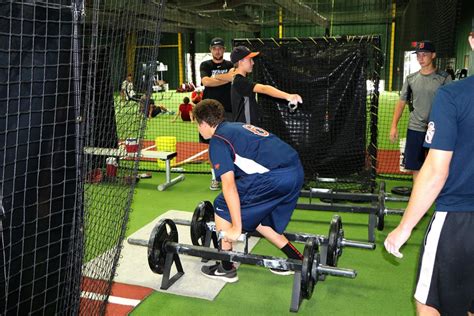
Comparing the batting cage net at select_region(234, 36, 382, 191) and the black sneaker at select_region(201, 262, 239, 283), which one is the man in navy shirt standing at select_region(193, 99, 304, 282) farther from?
the batting cage net at select_region(234, 36, 382, 191)

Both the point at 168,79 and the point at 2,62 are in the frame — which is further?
the point at 168,79

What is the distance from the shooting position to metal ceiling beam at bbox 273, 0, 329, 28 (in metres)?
12.0

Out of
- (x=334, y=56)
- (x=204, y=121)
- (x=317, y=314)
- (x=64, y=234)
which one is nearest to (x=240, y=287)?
(x=317, y=314)

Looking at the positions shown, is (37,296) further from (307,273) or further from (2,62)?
(307,273)

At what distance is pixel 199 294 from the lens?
3037 mm

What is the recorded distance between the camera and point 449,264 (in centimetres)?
175

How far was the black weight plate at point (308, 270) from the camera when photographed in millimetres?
2606

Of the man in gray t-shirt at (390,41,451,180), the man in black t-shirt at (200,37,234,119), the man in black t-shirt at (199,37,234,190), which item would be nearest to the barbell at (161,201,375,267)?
the man in gray t-shirt at (390,41,451,180)

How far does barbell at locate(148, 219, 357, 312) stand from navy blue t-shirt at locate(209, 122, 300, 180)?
516mm

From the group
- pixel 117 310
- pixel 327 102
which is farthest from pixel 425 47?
pixel 117 310

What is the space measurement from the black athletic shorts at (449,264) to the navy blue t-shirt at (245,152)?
1165 mm

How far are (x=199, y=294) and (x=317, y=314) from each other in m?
0.78

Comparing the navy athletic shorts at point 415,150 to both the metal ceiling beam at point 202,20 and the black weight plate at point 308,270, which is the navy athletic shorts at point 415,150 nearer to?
the black weight plate at point 308,270

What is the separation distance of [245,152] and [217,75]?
2.29 meters
